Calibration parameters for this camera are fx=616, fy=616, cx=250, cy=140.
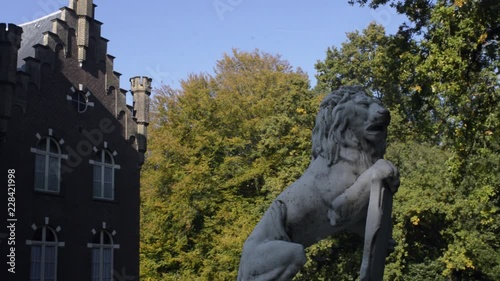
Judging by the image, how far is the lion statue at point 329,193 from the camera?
5.14 m

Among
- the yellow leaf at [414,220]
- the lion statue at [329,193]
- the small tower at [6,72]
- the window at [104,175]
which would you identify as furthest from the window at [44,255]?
the lion statue at [329,193]

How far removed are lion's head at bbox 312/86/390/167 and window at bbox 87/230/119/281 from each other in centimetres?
2392

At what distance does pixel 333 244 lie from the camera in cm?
2675

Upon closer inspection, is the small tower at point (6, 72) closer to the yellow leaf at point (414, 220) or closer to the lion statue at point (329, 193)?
the yellow leaf at point (414, 220)

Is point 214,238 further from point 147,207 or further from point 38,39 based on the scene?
point 38,39

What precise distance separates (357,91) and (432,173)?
78.3 ft

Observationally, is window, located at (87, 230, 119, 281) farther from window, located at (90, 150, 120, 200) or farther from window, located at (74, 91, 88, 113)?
window, located at (74, 91, 88, 113)

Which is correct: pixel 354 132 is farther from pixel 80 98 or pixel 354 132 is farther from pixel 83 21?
pixel 83 21

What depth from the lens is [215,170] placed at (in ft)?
110

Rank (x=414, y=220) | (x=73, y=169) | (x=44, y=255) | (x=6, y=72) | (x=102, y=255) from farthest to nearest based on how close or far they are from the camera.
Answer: (x=102, y=255) → (x=73, y=169) → (x=414, y=220) → (x=44, y=255) → (x=6, y=72)

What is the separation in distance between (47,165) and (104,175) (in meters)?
3.66

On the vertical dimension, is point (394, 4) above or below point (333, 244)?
above

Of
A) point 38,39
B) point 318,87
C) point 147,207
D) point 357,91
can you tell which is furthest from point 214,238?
point 357,91

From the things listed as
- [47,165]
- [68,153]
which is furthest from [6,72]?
[68,153]
